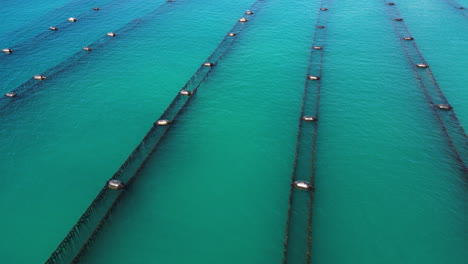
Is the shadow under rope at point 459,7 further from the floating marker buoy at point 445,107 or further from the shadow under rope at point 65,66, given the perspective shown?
the shadow under rope at point 65,66

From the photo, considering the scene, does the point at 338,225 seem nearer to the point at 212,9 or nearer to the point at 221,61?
the point at 221,61

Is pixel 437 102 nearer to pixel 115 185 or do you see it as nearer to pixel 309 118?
pixel 309 118

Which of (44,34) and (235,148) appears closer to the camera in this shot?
(235,148)

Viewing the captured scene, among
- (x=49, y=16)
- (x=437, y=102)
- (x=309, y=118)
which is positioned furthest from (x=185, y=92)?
(x=49, y=16)

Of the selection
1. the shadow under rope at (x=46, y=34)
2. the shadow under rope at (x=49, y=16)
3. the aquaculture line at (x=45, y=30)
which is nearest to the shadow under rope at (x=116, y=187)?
the shadow under rope at (x=46, y=34)

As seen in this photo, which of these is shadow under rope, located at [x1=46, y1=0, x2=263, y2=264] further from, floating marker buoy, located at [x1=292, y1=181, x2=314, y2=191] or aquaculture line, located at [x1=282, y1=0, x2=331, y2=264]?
floating marker buoy, located at [x1=292, y1=181, x2=314, y2=191]

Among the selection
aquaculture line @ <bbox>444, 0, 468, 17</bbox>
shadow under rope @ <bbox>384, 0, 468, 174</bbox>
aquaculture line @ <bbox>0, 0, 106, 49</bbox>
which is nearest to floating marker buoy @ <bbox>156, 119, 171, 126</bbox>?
shadow under rope @ <bbox>384, 0, 468, 174</bbox>
